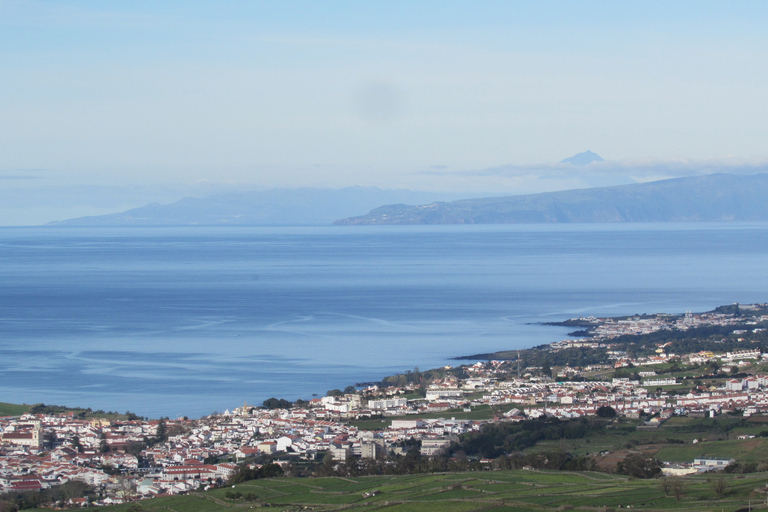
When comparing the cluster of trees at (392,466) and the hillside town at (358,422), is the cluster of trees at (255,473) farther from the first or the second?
the cluster of trees at (392,466)

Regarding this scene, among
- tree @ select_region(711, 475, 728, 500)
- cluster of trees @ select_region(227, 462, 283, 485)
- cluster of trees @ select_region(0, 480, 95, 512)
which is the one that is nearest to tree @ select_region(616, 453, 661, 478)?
tree @ select_region(711, 475, 728, 500)

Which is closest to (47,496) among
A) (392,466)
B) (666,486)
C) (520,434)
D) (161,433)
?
(161,433)

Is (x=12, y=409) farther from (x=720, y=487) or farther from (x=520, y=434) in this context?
(x=720, y=487)

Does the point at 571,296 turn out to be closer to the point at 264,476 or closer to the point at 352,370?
the point at 352,370

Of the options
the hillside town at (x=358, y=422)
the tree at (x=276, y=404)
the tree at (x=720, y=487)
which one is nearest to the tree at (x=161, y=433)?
the hillside town at (x=358, y=422)

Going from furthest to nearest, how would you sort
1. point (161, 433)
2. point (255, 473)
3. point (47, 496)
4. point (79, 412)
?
point (79, 412) → point (161, 433) → point (255, 473) → point (47, 496)
